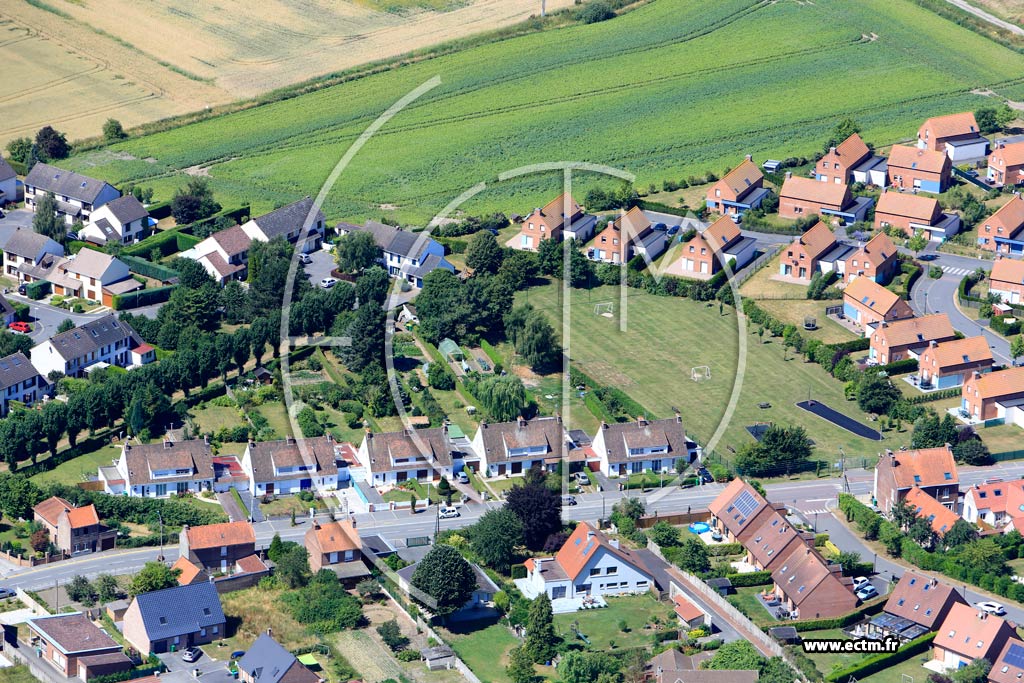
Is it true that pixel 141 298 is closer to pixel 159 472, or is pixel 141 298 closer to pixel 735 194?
pixel 159 472

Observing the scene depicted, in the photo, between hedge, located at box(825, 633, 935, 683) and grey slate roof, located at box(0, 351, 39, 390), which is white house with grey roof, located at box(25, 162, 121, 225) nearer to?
grey slate roof, located at box(0, 351, 39, 390)

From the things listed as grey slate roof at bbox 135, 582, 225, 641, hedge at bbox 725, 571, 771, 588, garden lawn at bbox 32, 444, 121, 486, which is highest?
grey slate roof at bbox 135, 582, 225, 641

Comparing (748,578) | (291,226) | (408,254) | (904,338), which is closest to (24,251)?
(291,226)

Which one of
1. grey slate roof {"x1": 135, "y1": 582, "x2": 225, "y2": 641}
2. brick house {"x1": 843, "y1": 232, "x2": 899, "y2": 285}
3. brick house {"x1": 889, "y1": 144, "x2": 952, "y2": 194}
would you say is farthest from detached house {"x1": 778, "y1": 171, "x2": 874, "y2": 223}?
grey slate roof {"x1": 135, "y1": 582, "x2": 225, "y2": 641}

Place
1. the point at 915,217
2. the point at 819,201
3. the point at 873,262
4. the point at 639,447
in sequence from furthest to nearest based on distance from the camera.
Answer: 1. the point at 819,201
2. the point at 915,217
3. the point at 873,262
4. the point at 639,447

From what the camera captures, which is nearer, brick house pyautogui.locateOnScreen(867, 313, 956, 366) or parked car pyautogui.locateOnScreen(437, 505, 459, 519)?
parked car pyautogui.locateOnScreen(437, 505, 459, 519)
